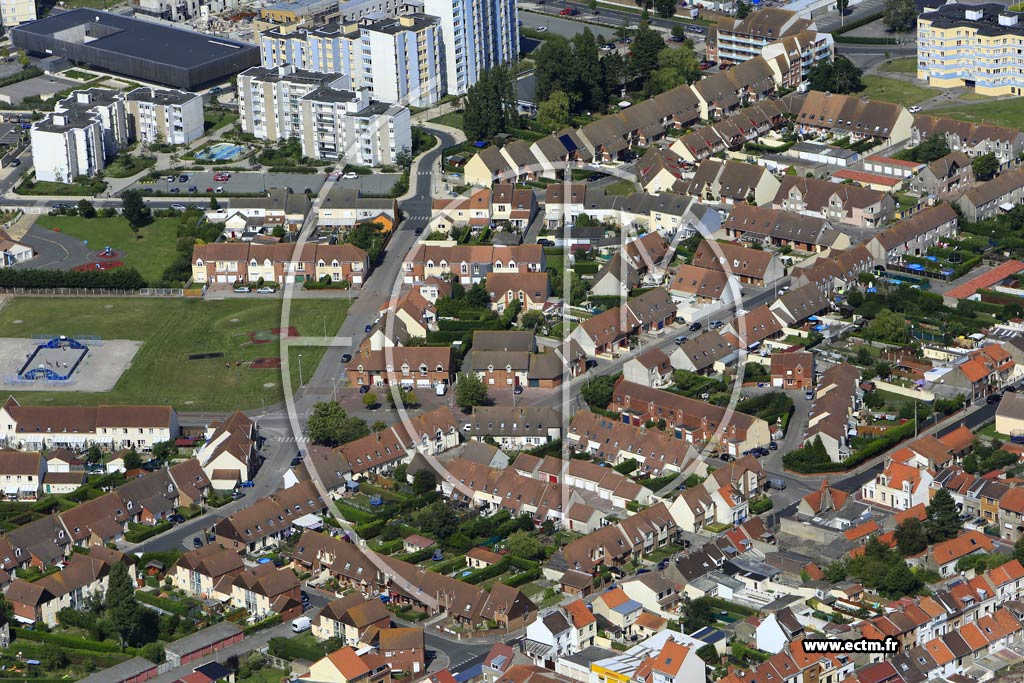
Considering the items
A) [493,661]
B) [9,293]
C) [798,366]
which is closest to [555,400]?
[798,366]

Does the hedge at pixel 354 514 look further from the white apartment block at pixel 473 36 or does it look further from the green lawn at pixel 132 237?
the white apartment block at pixel 473 36

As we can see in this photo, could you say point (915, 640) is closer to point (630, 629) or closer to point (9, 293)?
point (630, 629)

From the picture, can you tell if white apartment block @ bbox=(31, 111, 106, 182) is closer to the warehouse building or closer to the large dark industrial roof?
the warehouse building

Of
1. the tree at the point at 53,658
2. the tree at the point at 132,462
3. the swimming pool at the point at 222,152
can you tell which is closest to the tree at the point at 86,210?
the swimming pool at the point at 222,152

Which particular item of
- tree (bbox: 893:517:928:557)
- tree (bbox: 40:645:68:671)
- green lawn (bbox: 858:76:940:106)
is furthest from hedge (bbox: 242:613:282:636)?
green lawn (bbox: 858:76:940:106)

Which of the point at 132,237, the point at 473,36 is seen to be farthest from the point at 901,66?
the point at 132,237

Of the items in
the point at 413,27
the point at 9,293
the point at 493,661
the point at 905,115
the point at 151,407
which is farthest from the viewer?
the point at 413,27
